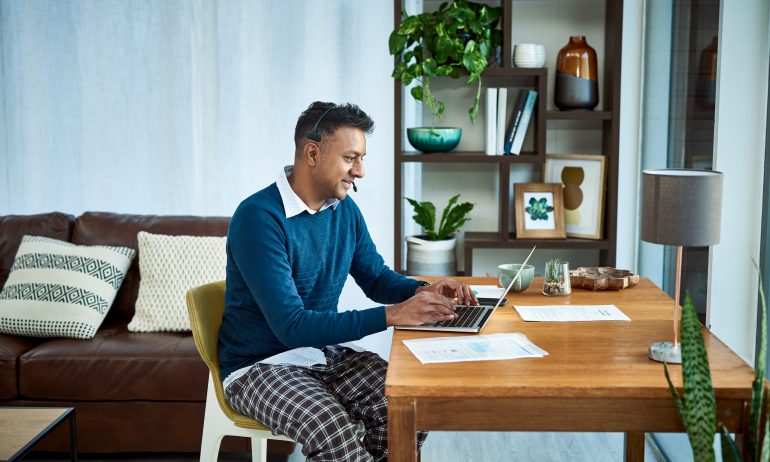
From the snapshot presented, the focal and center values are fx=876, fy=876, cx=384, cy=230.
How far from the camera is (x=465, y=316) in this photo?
2.25m

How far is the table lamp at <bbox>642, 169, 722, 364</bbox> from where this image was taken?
6.02 ft

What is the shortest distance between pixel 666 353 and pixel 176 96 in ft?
9.65

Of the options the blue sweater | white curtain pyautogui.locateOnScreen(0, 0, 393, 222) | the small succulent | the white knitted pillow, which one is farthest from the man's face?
white curtain pyautogui.locateOnScreen(0, 0, 393, 222)

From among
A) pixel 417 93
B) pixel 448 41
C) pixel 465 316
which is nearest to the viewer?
pixel 465 316

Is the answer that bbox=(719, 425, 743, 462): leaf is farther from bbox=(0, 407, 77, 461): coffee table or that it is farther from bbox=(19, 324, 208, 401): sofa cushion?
bbox=(19, 324, 208, 401): sofa cushion

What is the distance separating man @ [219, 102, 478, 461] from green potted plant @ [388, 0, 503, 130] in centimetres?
110

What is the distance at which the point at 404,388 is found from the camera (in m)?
1.72

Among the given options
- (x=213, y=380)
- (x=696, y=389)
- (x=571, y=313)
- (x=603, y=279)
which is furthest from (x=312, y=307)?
(x=696, y=389)

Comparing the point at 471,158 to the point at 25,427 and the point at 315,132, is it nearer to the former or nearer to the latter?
the point at 315,132

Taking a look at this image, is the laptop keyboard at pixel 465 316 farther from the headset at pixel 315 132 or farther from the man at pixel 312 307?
the headset at pixel 315 132

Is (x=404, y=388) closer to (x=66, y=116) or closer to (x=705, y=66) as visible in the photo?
(x=705, y=66)

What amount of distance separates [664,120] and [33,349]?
252 cm

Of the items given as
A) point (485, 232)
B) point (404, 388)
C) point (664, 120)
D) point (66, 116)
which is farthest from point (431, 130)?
point (404, 388)

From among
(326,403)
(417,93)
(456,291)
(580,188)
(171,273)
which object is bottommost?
(326,403)
